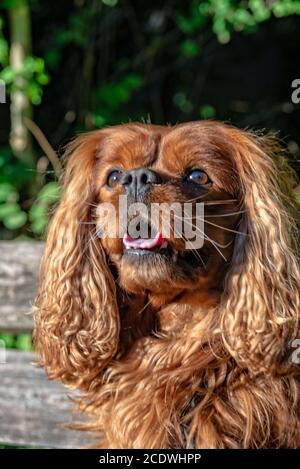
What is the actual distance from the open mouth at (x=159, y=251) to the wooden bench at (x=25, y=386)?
89 centimetres

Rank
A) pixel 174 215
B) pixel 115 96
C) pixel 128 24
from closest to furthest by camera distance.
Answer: pixel 174 215
pixel 115 96
pixel 128 24

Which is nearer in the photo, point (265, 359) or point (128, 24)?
point (265, 359)

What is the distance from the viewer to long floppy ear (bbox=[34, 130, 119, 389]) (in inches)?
116

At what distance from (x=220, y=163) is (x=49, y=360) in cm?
90

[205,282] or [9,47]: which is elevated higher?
[9,47]

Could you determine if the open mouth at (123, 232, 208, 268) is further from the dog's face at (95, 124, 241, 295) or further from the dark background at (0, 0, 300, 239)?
the dark background at (0, 0, 300, 239)

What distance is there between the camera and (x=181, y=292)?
2.84 metres

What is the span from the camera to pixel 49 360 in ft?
10.1

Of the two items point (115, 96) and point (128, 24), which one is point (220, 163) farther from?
point (128, 24)

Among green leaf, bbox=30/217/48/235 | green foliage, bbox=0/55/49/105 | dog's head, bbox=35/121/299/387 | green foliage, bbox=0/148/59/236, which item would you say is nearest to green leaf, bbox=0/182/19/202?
green foliage, bbox=0/148/59/236

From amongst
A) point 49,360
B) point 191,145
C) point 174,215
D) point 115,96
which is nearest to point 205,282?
Result: point 174,215

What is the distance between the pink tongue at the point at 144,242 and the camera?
2.70m

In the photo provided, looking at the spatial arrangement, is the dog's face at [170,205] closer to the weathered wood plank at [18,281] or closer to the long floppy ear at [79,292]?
the long floppy ear at [79,292]
